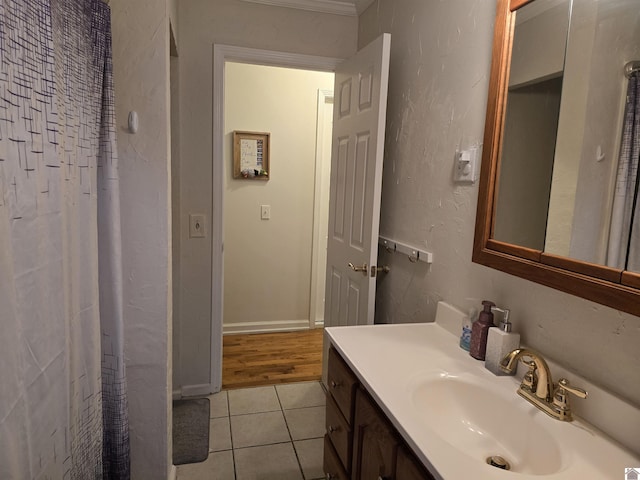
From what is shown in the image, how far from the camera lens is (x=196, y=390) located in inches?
96.3

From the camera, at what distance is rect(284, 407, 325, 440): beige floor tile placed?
6.95 ft

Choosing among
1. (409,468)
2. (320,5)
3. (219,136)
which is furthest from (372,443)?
(320,5)

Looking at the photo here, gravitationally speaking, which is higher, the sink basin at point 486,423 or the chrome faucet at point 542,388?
the chrome faucet at point 542,388

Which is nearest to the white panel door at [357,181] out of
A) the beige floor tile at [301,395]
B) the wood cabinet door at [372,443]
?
the beige floor tile at [301,395]

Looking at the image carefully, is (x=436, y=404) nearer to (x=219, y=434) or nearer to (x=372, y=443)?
(x=372, y=443)

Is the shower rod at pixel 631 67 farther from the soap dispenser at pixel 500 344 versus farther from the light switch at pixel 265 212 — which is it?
the light switch at pixel 265 212

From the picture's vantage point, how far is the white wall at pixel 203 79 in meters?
2.17

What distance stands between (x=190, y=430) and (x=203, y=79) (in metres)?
1.90

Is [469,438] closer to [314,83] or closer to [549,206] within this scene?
[549,206]

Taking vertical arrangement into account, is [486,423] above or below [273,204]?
below

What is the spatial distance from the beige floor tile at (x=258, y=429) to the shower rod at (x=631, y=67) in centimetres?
202

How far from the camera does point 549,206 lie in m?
1.03

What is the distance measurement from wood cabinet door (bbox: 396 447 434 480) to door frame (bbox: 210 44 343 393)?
5.52ft

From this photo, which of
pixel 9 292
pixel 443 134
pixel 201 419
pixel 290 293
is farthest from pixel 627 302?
pixel 290 293
